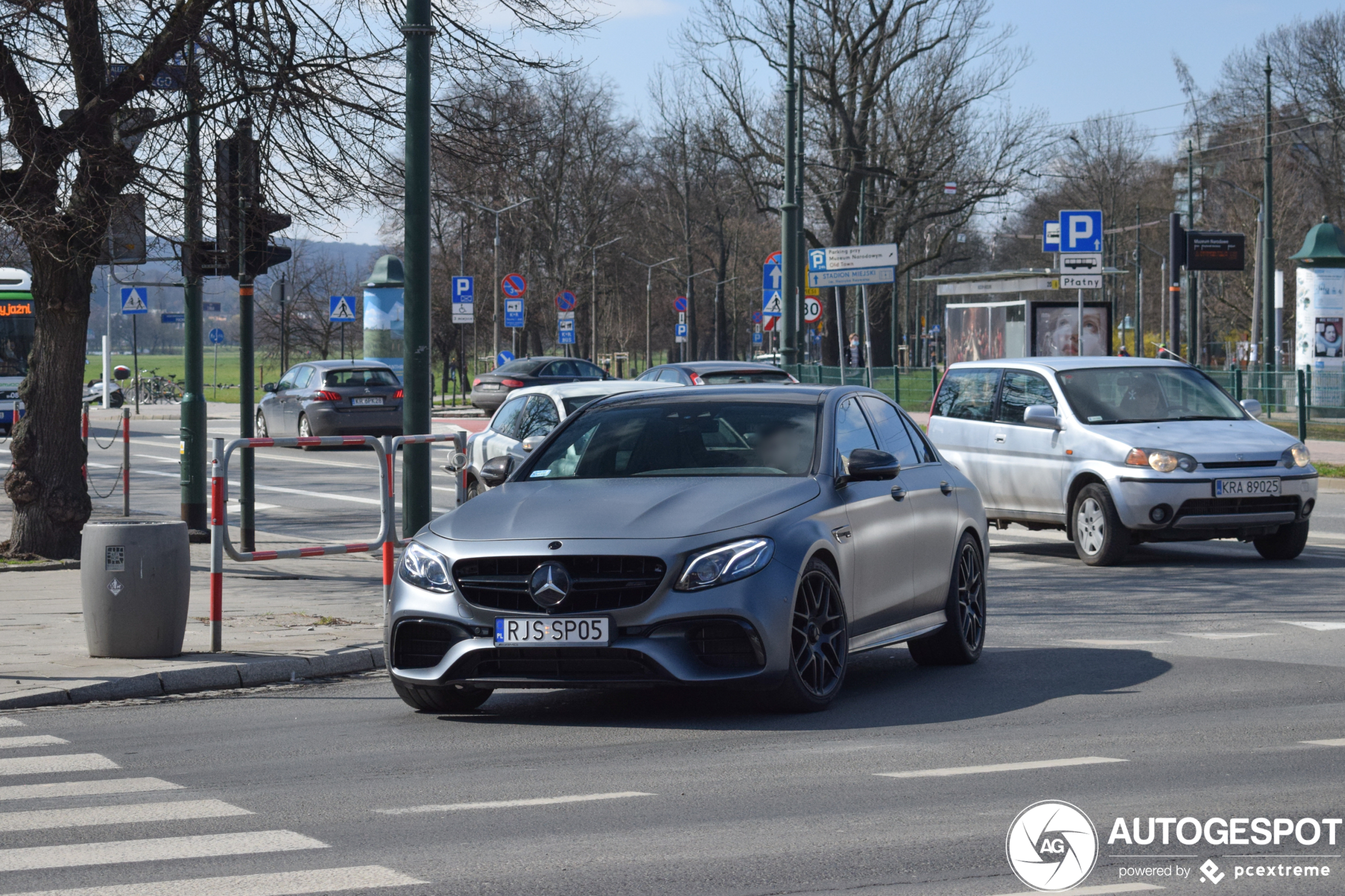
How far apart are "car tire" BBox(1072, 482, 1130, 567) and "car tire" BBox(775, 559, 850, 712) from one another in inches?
264

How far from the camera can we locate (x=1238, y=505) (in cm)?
1398

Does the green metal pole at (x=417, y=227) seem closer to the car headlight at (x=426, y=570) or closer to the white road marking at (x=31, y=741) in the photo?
Result: the car headlight at (x=426, y=570)

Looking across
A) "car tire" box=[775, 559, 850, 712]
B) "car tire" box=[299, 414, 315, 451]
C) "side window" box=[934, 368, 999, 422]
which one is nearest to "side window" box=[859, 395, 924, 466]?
"car tire" box=[775, 559, 850, 712]

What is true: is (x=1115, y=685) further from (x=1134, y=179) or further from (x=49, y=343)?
(x=1134, y=179)

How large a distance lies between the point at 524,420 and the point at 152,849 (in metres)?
11.8

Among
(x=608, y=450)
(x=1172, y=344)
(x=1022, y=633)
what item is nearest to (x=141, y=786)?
(x=608, y=450)

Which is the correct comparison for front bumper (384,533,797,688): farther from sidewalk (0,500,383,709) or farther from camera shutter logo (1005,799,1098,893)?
sidewalk (0,500,383,709)

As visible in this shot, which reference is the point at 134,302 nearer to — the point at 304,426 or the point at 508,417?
the point at 304,426

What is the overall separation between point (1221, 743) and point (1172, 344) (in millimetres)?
34778

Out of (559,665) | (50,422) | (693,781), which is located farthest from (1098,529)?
(693,781)

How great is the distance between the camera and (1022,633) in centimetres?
1095

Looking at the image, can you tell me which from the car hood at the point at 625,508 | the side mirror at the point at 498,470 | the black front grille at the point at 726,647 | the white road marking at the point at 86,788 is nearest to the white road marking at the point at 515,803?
the white road marking at the point at 86,788

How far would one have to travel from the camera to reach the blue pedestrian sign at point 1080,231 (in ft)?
89.4

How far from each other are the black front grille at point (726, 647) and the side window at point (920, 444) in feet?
8.39
